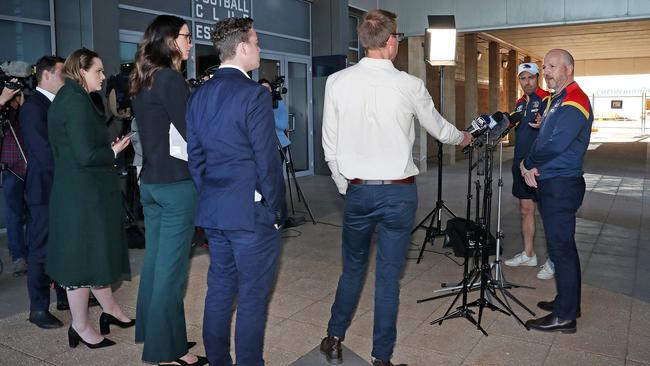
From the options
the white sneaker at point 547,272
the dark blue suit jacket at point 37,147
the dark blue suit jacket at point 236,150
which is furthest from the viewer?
the white sneaker at point 547,272

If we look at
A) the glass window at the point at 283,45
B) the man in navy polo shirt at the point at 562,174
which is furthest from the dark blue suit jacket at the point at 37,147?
the glass window at the point at 283,45

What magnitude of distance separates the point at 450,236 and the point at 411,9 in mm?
8358

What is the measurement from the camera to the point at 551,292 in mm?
4344

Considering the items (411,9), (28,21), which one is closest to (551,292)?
(28,21)

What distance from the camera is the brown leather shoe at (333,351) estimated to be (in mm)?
3180

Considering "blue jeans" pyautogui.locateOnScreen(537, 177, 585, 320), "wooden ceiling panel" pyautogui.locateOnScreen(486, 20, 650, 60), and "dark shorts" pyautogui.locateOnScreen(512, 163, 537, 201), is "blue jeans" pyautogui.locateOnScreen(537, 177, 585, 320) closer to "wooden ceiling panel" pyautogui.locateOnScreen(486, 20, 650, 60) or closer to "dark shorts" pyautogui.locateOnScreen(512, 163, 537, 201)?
"dark shorts" pyautogui.locateOnScreen(512, 163, 537, 201)

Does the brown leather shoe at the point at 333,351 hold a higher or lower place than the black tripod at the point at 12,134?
lower

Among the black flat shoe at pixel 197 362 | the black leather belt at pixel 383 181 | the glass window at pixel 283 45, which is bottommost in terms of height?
the black flat shoe at pixel 197 362

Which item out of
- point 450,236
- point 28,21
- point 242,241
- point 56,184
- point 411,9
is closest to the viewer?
point 242,241

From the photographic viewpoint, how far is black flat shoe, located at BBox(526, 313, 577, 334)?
11.7ft

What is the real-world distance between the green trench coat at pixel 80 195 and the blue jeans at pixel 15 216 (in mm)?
2175

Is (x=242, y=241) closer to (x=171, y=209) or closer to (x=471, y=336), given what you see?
(x=171, y=209)

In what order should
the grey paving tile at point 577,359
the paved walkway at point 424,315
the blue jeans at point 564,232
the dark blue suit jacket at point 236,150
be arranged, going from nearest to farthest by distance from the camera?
the dark blue suit jacket at point 236,150 → the grey paving tile at point 577,359 → the paved walkway at point 424,315 → the blue jeans at point 564,232

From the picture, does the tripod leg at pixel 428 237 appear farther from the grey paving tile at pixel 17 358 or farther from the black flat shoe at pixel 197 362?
the grey paving tile at pixel 17 358
